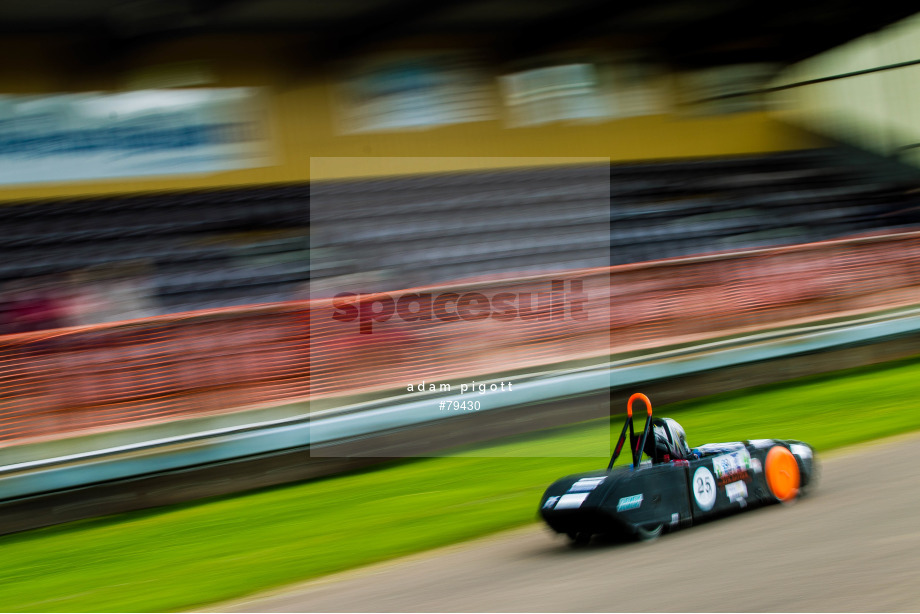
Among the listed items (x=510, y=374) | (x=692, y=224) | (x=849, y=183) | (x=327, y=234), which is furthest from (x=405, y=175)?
(x=849, y=183)

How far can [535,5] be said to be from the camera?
42.7ft

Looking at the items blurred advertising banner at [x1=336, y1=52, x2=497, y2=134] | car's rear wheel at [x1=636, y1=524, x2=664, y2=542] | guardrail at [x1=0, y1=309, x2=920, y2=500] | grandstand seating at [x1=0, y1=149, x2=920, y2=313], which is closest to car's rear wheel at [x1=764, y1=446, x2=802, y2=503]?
car's rear wheel at [x1=636, y1=524, x2=664, y2=542]

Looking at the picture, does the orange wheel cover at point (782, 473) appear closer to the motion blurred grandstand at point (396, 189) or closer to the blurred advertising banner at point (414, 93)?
the motion blurred grandstand at point (396, 189)

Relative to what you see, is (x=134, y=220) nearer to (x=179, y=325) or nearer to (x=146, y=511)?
(x=179, y=325)

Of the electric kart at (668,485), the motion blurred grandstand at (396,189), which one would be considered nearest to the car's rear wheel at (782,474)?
the electric kart at (668,485)

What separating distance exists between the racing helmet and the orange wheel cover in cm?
50

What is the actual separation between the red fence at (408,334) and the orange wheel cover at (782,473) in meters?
3.05

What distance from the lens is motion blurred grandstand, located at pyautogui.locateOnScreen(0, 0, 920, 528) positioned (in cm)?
708

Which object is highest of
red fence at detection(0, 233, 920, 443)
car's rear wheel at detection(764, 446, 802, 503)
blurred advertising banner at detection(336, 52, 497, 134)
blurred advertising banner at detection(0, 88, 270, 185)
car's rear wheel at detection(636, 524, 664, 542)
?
blurred advertising banner at detection(336, 52, 497, 134)

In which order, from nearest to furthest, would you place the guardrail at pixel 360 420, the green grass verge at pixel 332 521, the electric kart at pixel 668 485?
the electric kart at pixel 668 485 < the green grass verge at pixel 332 521 < the guardrail at pixel 360 420

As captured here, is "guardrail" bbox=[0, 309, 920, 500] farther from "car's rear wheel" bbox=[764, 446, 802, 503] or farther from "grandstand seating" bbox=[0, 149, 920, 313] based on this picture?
"grandstand seating" bbox=[0, 149, 920, 313]

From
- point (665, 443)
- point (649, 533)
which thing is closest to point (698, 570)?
point (649, 533)

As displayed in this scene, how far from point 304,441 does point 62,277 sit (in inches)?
203

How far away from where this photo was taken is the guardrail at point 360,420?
6375 mm
